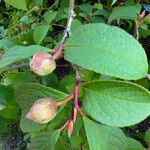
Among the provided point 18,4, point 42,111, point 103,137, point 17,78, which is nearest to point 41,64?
point 42,111

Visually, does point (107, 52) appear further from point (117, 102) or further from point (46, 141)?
point (46, 141)

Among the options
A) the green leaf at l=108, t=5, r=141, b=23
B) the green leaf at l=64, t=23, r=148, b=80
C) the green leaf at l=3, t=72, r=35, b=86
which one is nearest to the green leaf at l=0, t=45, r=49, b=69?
the green leaf at l=64, t=23, r=148, b=80

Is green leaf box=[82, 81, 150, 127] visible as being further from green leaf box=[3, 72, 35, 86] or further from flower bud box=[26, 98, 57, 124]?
green leaf box=[3, 72, 35, 86]

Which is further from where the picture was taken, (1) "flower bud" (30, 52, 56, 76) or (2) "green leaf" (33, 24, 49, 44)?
(2) "green leaf" (33, 24, 49, 44)

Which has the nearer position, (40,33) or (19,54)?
(19,54)

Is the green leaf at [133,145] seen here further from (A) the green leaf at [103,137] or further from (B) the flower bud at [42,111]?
(B) the flower bud at [42,111]

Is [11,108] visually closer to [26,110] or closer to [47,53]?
[26,110]

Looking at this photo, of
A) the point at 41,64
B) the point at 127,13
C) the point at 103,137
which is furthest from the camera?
the point at 127,13
